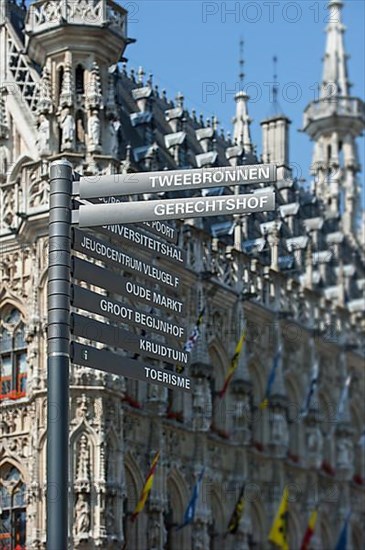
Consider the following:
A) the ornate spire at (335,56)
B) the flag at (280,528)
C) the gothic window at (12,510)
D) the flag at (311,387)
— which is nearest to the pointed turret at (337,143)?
the ornate spire at (335,56)

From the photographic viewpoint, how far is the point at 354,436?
51156 mm

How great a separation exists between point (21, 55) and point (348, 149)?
2143cm

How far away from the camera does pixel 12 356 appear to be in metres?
37.0

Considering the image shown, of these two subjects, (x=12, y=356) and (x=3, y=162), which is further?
(x=3, y=162)

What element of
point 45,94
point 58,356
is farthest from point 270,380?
point 58,356

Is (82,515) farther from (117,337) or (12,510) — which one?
(117,337)

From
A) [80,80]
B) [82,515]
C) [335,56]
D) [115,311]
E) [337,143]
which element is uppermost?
[335,56]

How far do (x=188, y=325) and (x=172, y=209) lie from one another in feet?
77.1

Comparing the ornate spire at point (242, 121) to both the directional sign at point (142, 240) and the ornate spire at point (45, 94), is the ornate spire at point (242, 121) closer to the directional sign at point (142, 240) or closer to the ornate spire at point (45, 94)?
the ornate spire at point (45, 94)

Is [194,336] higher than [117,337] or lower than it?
higher

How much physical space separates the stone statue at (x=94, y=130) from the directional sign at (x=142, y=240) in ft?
58.9

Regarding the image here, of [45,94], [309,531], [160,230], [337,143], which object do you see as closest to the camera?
[160,230]

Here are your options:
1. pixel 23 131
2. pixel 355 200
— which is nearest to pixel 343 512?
pixel 355 200

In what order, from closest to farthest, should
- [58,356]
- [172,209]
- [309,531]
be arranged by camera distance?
[58,356] < [172,209] < [309,531]
